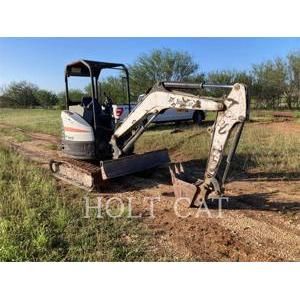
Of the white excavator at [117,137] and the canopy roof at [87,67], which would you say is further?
the canopy roof at [87,67]

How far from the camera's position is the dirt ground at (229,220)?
448cm

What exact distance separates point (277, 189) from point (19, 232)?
4207 millimetres

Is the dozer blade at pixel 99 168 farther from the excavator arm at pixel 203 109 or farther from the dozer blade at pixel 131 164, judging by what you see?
the excavator arm at pixel 203 109

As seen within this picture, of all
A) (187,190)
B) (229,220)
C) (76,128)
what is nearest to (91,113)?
(76,128)

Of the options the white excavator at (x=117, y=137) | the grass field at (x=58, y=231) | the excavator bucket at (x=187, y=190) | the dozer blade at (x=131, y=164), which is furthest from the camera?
the dozer blade at (x=131, y=164)

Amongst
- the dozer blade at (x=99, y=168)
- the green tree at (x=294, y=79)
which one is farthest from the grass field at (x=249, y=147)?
the green tree at (x=294, y=79)

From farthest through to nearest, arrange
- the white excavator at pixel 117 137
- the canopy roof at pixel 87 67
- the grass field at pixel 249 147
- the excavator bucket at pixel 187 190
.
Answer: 1. the grass field at pixel 249 147
2. the canopy roof at pixel 87 67
3. the excavator bucket at pixel 187 190
4. the white excavator at pixel 117 137

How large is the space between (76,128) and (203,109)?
8.99 ft

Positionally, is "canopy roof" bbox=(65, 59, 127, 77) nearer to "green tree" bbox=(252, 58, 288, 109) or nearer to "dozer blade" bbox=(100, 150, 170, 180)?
"dozer blade" bbox=(100, 150, 170, 180)

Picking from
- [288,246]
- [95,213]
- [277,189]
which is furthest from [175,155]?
[288,246]

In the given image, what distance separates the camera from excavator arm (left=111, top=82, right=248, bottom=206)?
16.9 ft

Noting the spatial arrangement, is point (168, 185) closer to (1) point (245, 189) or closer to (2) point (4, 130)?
(1) point (245, 189)

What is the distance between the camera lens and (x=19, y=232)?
4801 mm

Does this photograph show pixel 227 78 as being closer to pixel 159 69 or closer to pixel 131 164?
pixel 159 69
